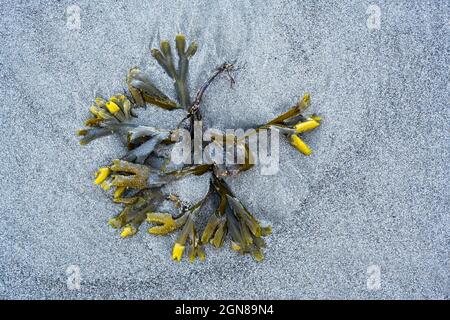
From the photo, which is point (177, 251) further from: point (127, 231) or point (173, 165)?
point (173, 165)

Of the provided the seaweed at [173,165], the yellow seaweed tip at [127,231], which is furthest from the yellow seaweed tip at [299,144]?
the yellow seaweed tip at [127,231]

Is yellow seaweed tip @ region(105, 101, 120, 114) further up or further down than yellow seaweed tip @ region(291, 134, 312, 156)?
further up

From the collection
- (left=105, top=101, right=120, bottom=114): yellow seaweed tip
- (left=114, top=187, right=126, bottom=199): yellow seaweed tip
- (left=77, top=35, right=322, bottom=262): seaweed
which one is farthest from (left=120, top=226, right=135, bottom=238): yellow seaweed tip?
(left=105, top=101, right=120, bottom=114): yellow seaweed tip

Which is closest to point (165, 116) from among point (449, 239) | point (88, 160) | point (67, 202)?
point (88, 160)

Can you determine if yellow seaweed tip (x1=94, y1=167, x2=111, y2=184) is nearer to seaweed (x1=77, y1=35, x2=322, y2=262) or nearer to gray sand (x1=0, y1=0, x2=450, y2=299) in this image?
seaweed (x1=77, y1=35, x2=322, y2=262)
